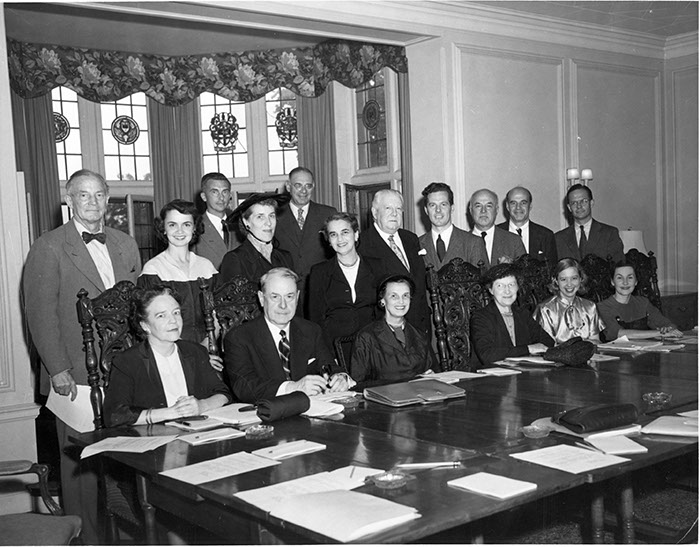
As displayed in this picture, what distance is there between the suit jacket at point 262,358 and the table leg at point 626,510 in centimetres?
139

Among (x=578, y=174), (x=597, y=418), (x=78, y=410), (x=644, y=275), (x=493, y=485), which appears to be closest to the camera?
(x=493, y=485)

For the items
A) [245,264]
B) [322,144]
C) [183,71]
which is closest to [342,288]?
[245,264]

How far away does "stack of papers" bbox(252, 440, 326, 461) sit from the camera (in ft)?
7.43

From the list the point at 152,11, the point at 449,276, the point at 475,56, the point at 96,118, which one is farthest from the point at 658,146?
the point at 96,118

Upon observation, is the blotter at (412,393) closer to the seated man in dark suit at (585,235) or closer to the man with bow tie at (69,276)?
the man with bow tie at (69,276)

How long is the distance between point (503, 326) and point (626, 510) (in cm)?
174

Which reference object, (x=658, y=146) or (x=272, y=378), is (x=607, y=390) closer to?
(x=272, y=378)

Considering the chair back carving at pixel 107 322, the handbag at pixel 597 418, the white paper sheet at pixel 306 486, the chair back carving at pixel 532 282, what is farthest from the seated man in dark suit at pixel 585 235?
the white paper sheet at pixel 306 486

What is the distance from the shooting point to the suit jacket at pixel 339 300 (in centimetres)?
418

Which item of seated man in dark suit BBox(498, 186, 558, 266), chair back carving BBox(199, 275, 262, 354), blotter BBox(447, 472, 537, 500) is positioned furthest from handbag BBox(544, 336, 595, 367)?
seated man in dark suit BBox(498, 186, 558, 266)

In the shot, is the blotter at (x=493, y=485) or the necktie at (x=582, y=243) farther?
the necktie at (x=582, y=243)

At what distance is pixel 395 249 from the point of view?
458 cm

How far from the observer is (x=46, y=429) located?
627 centimetres

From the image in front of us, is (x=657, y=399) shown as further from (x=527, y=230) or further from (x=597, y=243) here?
(x=597, y=243)
